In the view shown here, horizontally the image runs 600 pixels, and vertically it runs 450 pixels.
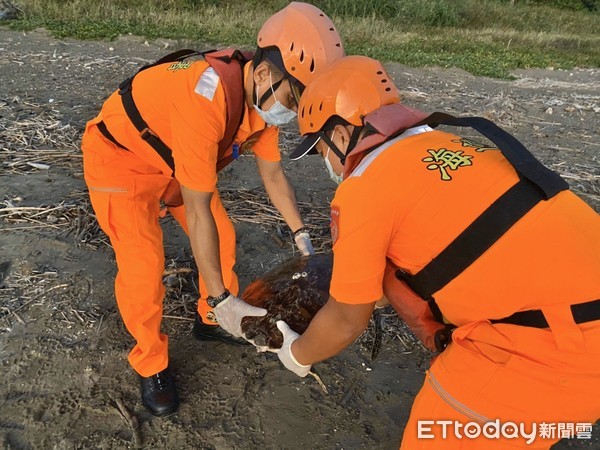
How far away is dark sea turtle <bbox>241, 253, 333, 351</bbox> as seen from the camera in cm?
297

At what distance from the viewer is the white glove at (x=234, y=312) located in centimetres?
291

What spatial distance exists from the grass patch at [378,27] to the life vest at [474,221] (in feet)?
31.2

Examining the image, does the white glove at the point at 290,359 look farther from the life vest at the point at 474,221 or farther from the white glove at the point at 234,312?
the life vest at the point at 474,221

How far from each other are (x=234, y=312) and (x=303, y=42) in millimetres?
1348

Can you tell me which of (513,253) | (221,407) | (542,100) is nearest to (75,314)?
(221,407)

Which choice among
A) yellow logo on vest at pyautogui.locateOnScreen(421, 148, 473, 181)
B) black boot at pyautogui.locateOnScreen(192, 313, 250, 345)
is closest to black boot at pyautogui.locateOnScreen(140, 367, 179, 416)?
black boot at pyautogui.locateOnScreen(192, 313, 250, 345)

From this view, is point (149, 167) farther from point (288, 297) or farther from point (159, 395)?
point (159, 395)

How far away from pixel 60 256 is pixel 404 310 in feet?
9.56

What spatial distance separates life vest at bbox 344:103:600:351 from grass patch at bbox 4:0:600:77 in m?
9.50

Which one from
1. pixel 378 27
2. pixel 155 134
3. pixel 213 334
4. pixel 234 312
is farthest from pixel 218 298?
pixel 378 27

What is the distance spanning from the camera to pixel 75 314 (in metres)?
3.78

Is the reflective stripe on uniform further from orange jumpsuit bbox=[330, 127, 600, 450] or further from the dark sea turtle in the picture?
the dark sea turtle

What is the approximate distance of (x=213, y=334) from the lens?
3.71m
